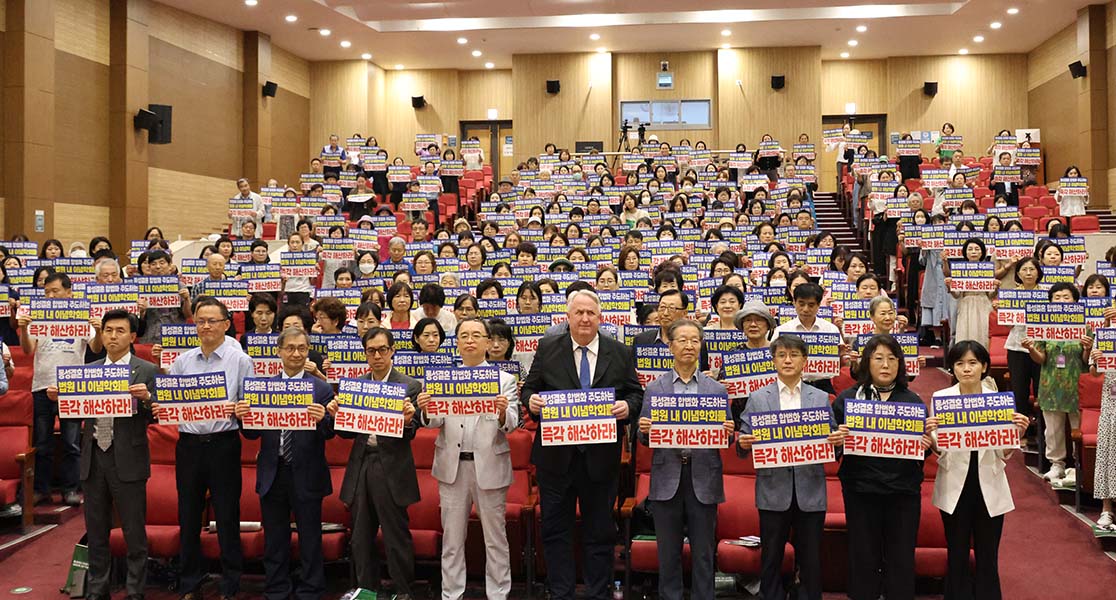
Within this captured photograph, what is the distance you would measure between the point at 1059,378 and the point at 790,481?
297cm

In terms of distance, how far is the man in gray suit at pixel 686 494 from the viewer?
4598mm

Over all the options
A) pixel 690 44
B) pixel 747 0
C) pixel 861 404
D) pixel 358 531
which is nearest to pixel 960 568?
pixel 861 404

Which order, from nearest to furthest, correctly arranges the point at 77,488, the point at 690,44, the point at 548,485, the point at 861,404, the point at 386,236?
the point at 861,404 → the point at 548,485 → the point at 77,488 → the point at 386,236 → the point at 690,44

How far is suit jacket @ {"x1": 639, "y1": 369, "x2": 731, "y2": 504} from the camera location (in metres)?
4.59

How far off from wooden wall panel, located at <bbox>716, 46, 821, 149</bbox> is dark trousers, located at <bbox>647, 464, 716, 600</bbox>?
19044mm

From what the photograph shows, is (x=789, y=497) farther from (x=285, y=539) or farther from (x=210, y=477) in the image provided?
(x=210, y=477)

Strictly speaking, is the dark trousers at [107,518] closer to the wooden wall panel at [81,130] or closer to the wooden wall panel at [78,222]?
the wooden wall panel at [78,222]

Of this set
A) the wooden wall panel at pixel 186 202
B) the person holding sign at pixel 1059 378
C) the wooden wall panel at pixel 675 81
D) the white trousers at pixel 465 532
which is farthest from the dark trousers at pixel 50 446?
the wooden wall panel at pixel 675 81

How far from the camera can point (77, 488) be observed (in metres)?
6.79

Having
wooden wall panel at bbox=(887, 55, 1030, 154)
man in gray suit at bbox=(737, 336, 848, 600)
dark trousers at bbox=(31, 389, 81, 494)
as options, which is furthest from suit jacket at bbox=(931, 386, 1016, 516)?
wooden wall panel at bbox=(887, 55, 1030, 154)

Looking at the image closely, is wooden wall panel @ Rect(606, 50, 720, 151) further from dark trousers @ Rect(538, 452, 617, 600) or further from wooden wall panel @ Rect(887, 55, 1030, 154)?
dark trousers @ Rect(538, 452, 617, 600)

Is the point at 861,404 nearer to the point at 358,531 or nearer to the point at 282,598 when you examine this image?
the point at 358,531

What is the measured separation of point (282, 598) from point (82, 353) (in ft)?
9.84

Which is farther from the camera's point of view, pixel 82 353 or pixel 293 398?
pixel 82 353
